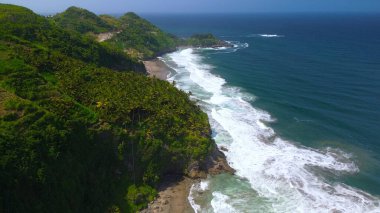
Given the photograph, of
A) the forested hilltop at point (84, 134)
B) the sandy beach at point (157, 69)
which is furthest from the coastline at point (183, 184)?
the sandy beach at point (157, 69)

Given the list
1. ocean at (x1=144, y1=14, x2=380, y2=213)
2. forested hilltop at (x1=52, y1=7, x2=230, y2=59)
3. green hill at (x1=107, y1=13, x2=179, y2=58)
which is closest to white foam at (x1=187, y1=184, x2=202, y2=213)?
ocean at (x1=144, y1=14, x2=380, y2=213)

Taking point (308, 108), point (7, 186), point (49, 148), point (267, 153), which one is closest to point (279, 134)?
point (267, 153)

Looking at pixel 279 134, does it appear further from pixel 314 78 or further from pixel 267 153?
pixel 314 78

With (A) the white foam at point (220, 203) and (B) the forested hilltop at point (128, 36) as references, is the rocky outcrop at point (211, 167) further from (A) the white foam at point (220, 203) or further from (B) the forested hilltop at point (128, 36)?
(B) the forested hilltop at point (128, 36)

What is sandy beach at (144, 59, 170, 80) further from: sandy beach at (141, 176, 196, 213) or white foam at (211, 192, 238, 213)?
white foam at (211, 192, 238, 213)

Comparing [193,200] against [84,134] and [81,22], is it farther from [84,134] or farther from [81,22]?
[81,22]

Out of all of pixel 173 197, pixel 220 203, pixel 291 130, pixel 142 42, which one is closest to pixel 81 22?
pixel 142 42
